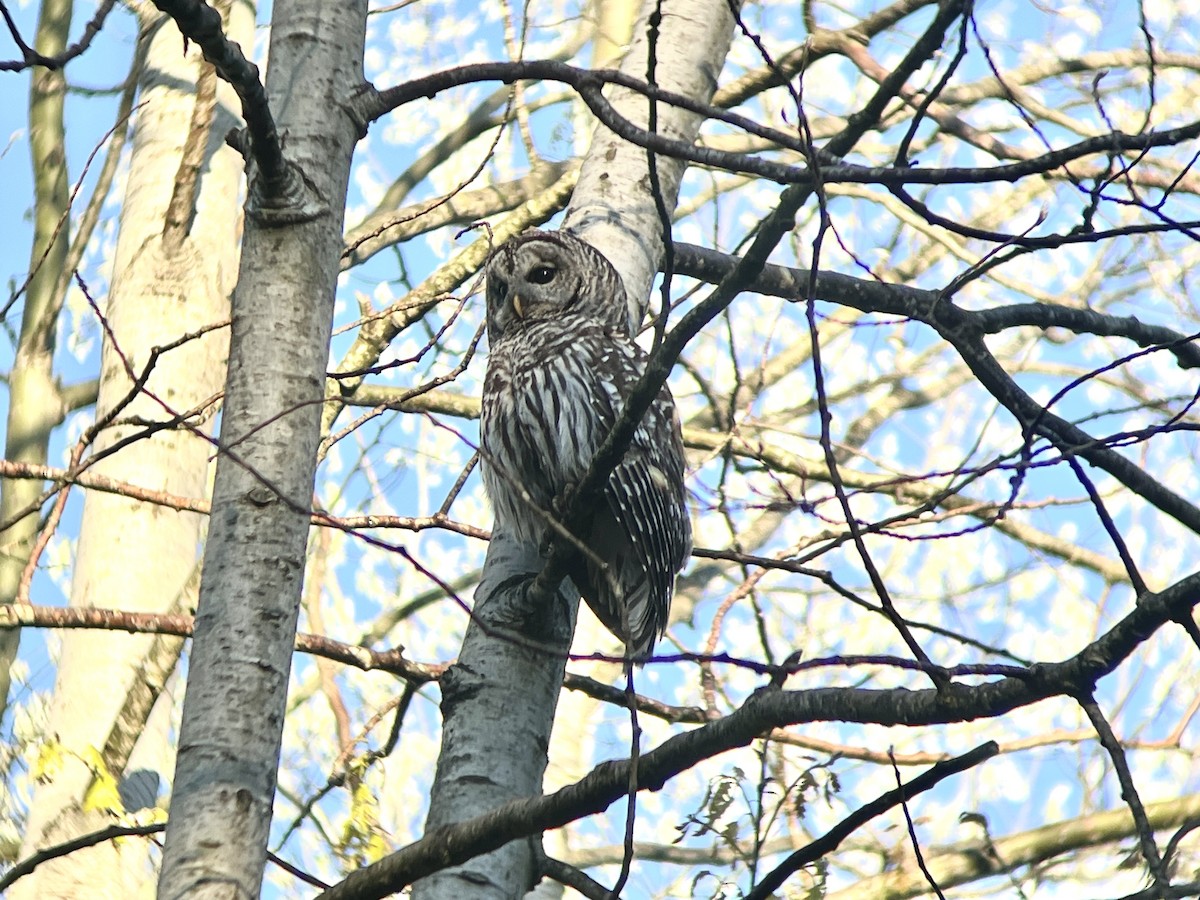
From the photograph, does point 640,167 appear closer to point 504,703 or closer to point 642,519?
point 642,519

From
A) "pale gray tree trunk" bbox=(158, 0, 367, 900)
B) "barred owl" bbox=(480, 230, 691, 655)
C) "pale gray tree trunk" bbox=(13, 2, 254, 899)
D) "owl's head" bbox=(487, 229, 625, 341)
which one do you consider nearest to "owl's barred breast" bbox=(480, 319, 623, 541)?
"barred owl" bbox=(480, 230, 691, 655)

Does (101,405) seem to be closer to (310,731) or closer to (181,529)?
(181,529)

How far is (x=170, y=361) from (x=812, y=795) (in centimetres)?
→ 295

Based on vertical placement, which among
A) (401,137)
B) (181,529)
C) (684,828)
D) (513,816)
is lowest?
(513,816)

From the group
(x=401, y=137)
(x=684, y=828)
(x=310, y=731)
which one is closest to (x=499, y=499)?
(x=684, y=828)

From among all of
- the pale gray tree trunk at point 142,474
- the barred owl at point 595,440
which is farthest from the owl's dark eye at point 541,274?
the pale gray tree trunk at point 142,474

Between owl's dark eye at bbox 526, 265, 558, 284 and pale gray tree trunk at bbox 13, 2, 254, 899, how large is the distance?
3.92 feet

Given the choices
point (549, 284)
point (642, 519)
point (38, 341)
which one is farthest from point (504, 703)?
point (38, 341)

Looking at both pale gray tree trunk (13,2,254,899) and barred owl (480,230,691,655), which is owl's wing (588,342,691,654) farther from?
pale gray tree trunk (13,2,254,899)

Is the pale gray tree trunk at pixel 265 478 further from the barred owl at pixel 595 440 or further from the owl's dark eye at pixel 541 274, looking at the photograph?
the owl's dark eye at pixel 541 274

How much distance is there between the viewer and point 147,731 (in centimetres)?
502

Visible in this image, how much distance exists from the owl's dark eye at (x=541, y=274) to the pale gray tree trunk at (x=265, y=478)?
76.7 inches

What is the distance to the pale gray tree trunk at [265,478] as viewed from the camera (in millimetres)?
2184

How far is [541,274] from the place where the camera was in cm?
486
